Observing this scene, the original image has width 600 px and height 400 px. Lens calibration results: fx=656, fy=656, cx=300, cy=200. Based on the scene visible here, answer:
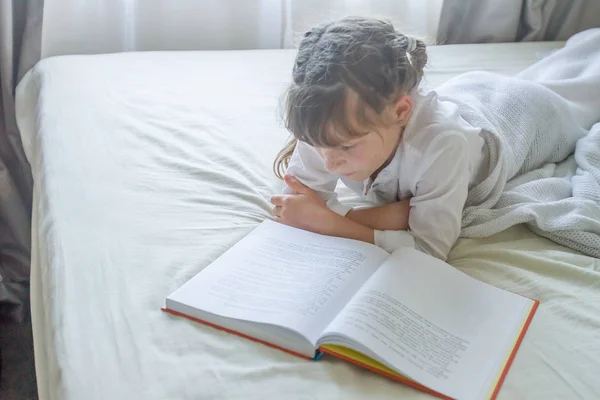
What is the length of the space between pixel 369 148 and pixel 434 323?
0.93 ft

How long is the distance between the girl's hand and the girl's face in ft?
0.22

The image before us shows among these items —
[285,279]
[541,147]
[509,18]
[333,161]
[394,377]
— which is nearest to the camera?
[394,377]

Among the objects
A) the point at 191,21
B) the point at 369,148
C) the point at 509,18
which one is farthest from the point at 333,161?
the point at 509,18

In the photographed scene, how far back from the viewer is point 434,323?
780 mm

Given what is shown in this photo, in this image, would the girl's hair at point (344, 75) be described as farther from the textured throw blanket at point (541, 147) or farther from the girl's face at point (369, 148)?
the textured throw blanket at point (541, 147)

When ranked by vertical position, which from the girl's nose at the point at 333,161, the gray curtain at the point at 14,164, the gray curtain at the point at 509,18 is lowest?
the gray curtain at the point at 14,164

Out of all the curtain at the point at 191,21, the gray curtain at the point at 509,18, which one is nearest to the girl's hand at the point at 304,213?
the curtain at the point at 191,21

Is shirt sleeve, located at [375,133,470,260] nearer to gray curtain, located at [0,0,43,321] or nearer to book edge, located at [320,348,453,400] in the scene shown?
book edge, located at [320,348,453,400]

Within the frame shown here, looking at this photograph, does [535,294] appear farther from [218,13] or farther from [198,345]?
[218,13]

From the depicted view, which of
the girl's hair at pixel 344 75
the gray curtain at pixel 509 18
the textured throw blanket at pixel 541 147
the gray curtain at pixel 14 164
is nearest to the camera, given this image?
the girl's hair at pixel 344 75

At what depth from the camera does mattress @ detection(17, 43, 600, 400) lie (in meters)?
0.71

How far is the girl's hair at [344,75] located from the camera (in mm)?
886

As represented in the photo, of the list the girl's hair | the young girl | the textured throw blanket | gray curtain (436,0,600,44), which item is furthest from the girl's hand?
gray curtain (436,0,600,44)

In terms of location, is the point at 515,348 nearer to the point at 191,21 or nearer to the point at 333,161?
the point at 333,161
